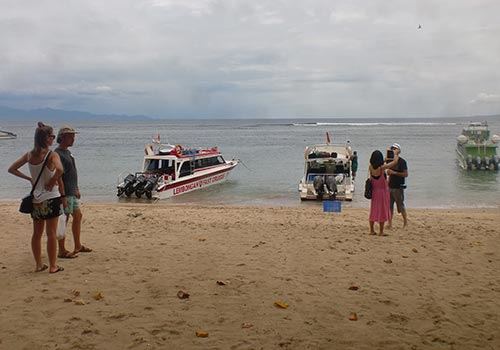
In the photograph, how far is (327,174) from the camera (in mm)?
20297

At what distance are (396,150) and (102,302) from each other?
22.6 feet

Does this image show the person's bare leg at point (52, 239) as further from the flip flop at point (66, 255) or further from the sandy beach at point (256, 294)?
the flip flop at point (66, 255)

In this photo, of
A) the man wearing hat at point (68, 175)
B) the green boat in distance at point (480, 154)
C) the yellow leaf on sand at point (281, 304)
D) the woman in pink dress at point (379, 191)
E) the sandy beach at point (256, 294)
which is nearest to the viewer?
the sandy beach at point (256, 294)

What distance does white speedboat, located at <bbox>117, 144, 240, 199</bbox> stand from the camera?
831 inches

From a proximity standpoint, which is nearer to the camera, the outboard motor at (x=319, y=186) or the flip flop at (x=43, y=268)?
the flip flop at (x=43, y=268)

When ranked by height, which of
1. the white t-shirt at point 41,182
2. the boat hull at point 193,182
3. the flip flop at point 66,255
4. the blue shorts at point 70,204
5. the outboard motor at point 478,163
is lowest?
the boat hull at point 193,182

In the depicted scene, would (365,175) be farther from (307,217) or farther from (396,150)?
(396,150)

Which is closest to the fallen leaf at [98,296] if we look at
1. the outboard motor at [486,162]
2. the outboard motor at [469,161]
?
the outboard motor at [469,161]

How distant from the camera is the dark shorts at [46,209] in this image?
5848mm

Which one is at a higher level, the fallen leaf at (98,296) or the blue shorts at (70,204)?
the blue shorts at (70,204)

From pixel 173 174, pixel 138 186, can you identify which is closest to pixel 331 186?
pixel 173 174

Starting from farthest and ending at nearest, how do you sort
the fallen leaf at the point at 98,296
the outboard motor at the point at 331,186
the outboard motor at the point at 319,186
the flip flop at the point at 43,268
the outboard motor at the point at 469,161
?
the outboard motor at the point at 469,161 < the outboard motor at the point at 319,186 < the outboard motor at the point at 331,186 < the flip flop at the point at 43,268 < the fallen leaf at the point at 98,296

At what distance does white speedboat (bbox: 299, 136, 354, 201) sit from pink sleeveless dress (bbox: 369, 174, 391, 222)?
1001cm

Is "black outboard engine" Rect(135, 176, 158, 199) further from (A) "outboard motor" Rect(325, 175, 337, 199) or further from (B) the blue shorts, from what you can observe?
(B) the blue shorts
